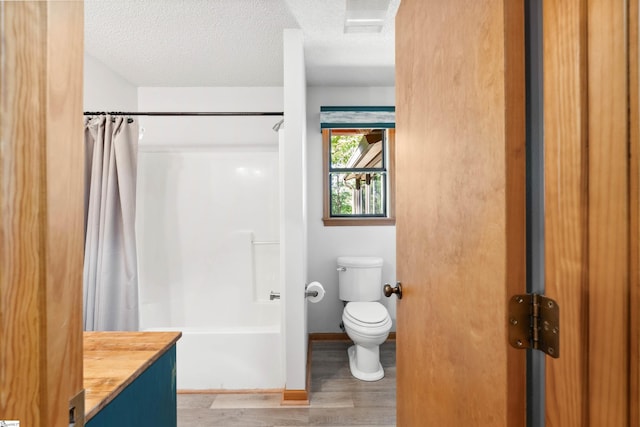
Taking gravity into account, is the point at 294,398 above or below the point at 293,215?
below

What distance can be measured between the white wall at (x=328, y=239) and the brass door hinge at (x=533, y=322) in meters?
2.40

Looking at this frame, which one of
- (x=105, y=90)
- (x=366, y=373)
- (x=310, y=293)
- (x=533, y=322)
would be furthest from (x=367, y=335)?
(x=105, y=90)

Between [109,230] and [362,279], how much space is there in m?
1.91

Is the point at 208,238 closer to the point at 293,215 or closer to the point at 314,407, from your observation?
the point at 293,215

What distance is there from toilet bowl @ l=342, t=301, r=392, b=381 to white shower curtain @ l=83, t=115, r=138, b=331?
4.90 ft

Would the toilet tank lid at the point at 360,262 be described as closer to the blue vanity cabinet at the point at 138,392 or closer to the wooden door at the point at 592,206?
the blue vanity cabinet at the point at 138,392

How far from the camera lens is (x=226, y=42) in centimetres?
221

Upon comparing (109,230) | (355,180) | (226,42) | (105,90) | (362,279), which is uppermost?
(226,42)

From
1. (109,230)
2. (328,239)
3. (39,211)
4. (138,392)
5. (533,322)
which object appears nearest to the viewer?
(39,211)

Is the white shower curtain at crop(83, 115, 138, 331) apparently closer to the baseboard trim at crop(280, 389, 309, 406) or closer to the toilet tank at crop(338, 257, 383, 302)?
the baseboard trim at crop(280, 389, 309, 406)

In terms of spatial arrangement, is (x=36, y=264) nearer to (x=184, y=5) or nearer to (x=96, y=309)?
(x=184, y=5)

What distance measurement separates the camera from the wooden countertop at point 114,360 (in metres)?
0.74

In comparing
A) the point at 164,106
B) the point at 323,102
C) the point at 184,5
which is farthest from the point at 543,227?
the point at 164,106

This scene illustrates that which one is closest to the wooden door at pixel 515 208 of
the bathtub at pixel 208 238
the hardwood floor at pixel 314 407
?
the hardwood floor at pixel 314 407
